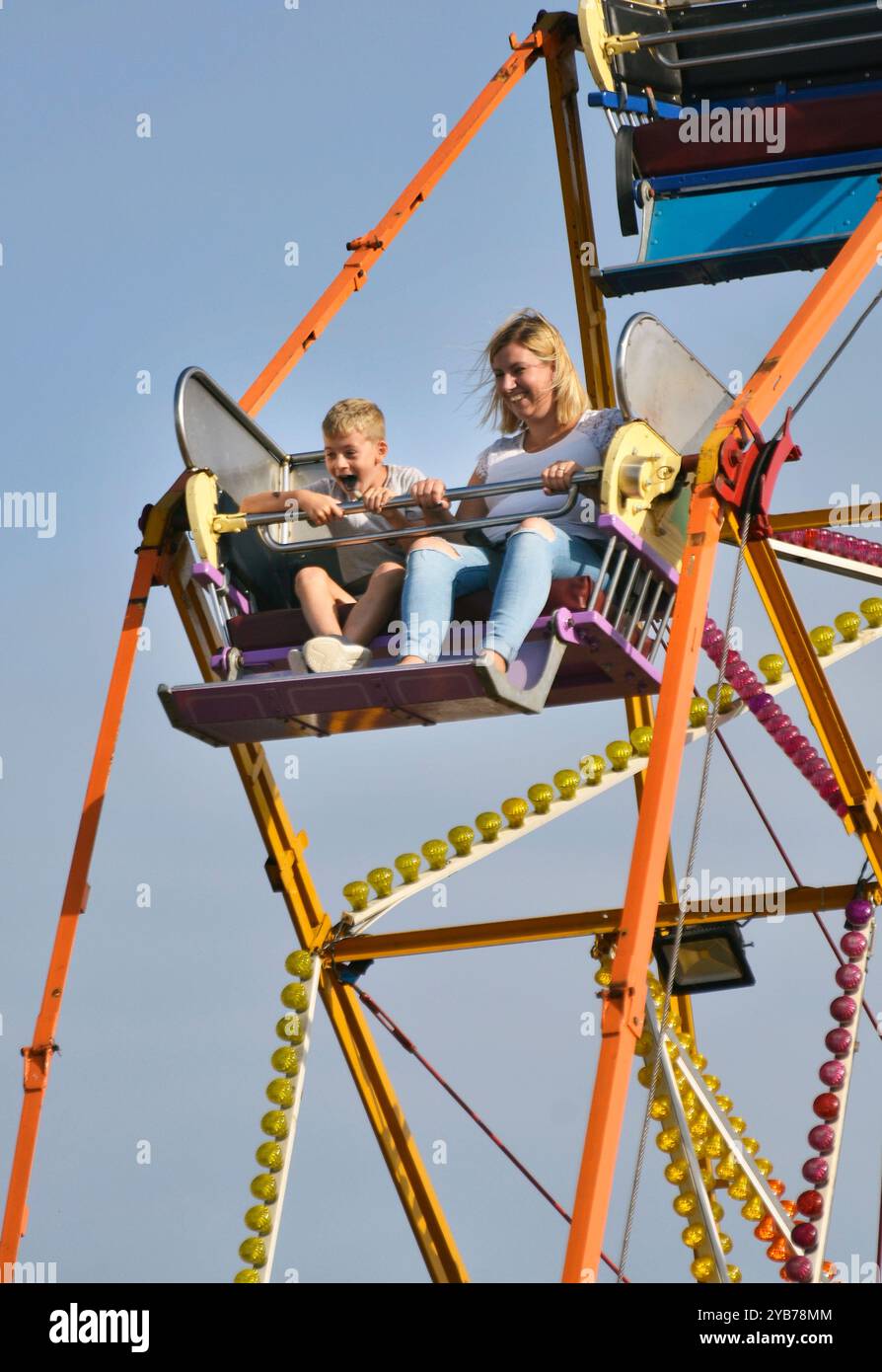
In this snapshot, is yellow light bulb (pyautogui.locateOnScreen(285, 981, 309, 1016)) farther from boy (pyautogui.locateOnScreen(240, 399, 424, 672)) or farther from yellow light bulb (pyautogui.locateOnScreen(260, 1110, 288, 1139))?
boy (pyautogui.locateOnScreen(240, 399, 424, 672))

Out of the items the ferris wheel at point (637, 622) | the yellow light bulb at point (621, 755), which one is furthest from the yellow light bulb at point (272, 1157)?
the yellow light bulb at point (621, 755)

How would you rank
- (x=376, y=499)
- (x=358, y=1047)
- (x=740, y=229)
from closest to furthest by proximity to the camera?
(x=376, y=499) < (x=358, y=1047) < (x=740, y=229)

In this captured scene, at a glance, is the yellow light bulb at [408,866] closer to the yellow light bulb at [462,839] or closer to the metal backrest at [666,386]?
the yellow light bulb at [462,839]

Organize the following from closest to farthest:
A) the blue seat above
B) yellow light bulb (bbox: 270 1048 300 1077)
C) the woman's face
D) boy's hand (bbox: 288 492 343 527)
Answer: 1. boy's hand (bbox: 288 492 343 527)
2. the woman's face
3. yellow light bulb (bbox: 270 1048 300 1077)
4. the blue seat above

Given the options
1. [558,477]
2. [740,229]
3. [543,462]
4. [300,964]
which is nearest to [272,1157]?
[300,964]

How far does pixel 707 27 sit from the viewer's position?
14.4 metres

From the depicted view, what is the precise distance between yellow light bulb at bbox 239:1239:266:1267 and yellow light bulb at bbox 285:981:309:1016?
47.3 inches

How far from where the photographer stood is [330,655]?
10953 millimetres

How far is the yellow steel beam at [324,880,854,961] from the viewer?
42.1 feet

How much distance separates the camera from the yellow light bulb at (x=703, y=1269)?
1278cm

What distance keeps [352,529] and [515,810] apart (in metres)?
2.12

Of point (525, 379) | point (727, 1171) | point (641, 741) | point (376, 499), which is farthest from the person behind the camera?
point (641, 741)

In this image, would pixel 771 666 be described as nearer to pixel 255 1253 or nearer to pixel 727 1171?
pixel 727 1171

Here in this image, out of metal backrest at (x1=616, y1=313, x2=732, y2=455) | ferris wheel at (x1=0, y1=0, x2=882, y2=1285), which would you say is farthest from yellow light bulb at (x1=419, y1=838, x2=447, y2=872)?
metal backrest at (x1=616, y1=313, x2=732, y2=455)
